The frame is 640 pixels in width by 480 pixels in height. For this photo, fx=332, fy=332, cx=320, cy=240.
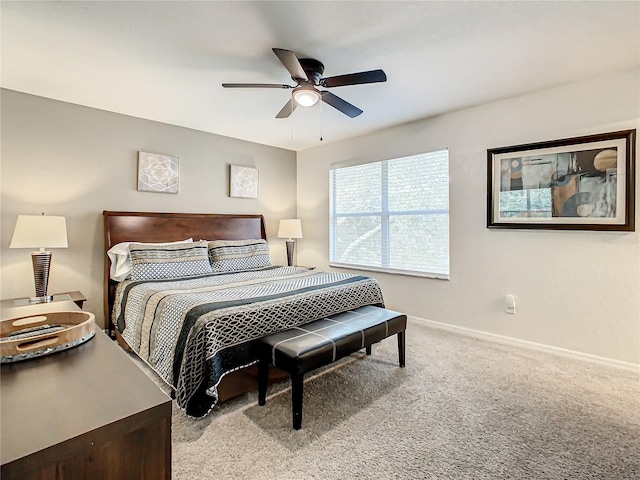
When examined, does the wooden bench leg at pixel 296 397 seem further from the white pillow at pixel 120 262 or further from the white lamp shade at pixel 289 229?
the white lamp shade at pixel 289 229

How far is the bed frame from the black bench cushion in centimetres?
44

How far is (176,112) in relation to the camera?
360 cm

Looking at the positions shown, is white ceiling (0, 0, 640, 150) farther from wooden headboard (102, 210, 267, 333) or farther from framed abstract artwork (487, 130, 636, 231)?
wooden headboard (102, 210, 267, 333)

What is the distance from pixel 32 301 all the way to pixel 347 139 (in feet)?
12.8

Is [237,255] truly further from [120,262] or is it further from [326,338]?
[326,338]

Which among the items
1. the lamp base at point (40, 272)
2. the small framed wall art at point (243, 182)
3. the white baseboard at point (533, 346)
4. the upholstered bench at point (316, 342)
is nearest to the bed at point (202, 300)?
the upholstered bench at point (316, 342)

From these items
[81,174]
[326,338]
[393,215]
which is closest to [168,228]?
[81,174]

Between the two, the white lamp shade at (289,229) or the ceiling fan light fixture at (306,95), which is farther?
the white lamp shade at (289,229)

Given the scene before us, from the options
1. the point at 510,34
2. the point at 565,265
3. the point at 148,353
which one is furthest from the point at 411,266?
the point at 148,353

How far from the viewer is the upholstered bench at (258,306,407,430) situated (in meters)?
1.93

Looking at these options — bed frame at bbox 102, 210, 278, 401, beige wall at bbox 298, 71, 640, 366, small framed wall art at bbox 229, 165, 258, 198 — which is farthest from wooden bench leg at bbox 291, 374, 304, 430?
small framed wall art at bbox 229, 165, 258, 198

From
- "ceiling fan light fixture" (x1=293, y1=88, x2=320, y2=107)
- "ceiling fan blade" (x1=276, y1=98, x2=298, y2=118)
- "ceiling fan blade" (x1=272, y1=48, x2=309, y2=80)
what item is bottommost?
"ceiling fan light fixture" (x1=293, y1=88, x2=320, y2=107)

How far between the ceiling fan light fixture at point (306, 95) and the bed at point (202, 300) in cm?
149

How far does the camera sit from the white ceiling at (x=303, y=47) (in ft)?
6.41
